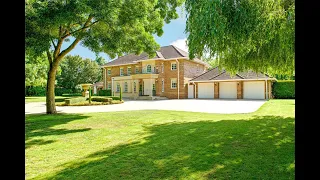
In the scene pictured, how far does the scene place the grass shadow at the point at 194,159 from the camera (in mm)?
3539

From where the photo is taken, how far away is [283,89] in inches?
995

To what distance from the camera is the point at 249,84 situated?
26047 millimetres

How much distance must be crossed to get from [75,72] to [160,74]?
22578 mm

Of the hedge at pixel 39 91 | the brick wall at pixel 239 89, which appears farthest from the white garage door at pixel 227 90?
the hedge at pixel 39 91

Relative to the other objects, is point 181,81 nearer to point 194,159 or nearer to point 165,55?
point 165,55

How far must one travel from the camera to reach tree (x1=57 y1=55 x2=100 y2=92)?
42719 mm

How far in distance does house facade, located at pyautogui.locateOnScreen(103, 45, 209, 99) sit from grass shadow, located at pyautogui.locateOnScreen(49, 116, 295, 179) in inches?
885

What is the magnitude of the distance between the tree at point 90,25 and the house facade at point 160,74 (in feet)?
50.1

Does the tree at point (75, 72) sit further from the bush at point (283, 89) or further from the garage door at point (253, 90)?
the bush at point (283, 89)

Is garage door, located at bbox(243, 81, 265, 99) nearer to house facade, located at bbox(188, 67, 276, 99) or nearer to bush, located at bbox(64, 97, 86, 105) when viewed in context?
house facade, located at bbox(188, 67, 276, 99)

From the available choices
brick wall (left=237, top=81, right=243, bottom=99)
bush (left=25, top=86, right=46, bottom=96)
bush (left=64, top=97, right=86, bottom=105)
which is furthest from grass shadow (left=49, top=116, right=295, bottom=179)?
bush (left=25, top=86, right=46, bottom=96)

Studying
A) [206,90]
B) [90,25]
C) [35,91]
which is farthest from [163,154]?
[35,91]
